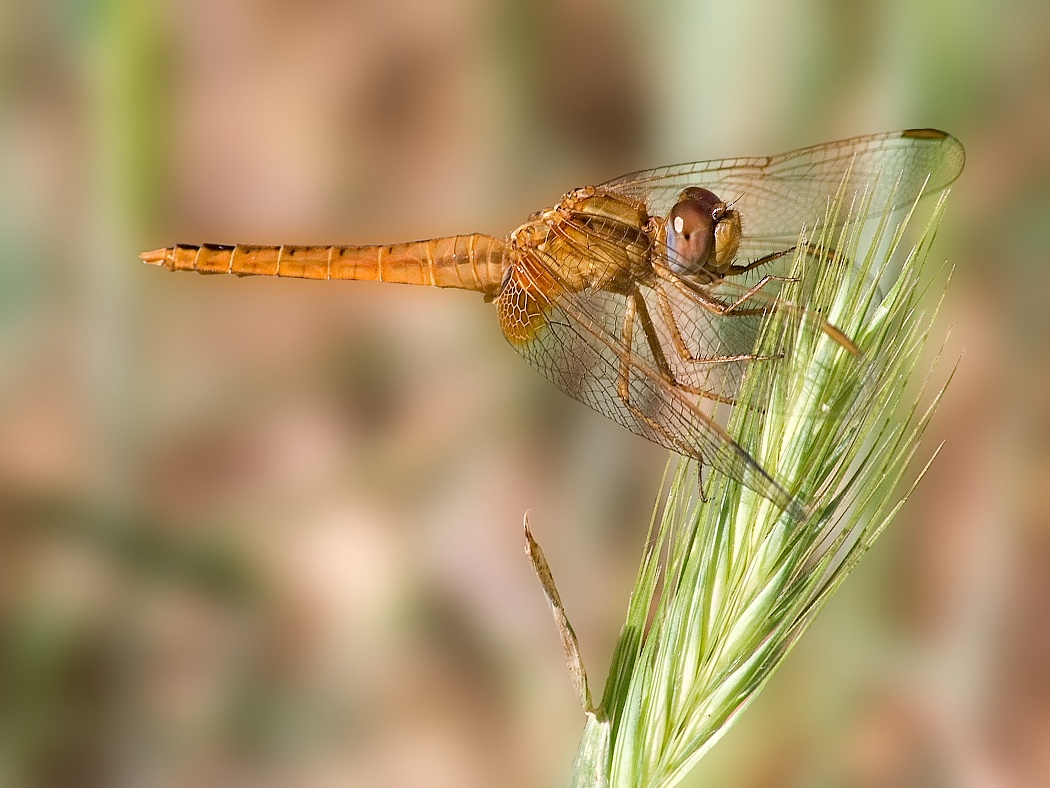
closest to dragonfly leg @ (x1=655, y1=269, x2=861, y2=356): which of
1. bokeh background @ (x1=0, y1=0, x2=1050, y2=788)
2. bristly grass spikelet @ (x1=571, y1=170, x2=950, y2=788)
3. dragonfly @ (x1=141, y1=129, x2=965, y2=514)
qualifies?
dragonfly @ (x1=141, y1=129, x2=965, y2=514)

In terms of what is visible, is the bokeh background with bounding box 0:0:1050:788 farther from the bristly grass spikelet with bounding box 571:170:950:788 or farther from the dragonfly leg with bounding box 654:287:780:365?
the bristly grass spikelet with bounding box 571:170:950:788

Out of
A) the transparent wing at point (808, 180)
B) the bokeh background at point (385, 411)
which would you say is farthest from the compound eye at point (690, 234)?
the bokeh background at point (385, 411)

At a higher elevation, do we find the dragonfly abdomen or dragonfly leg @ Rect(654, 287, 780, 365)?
the dragonfly abdomen

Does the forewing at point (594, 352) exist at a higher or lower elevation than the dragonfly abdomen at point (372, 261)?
lower

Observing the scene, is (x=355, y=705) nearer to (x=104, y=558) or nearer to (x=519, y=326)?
(x=104, y=558)

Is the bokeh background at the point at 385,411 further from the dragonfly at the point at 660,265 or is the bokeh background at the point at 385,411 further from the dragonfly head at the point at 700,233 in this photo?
the dragonfly head at the point at 700,233

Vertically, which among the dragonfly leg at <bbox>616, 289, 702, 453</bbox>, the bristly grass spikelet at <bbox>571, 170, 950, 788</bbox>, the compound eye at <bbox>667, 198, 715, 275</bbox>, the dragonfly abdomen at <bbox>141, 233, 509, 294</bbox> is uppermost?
the dragonfly abdomen at <bbox>141, 233, 509, 294</bbox>

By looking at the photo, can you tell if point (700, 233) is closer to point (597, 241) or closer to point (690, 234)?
point (690, 234)
